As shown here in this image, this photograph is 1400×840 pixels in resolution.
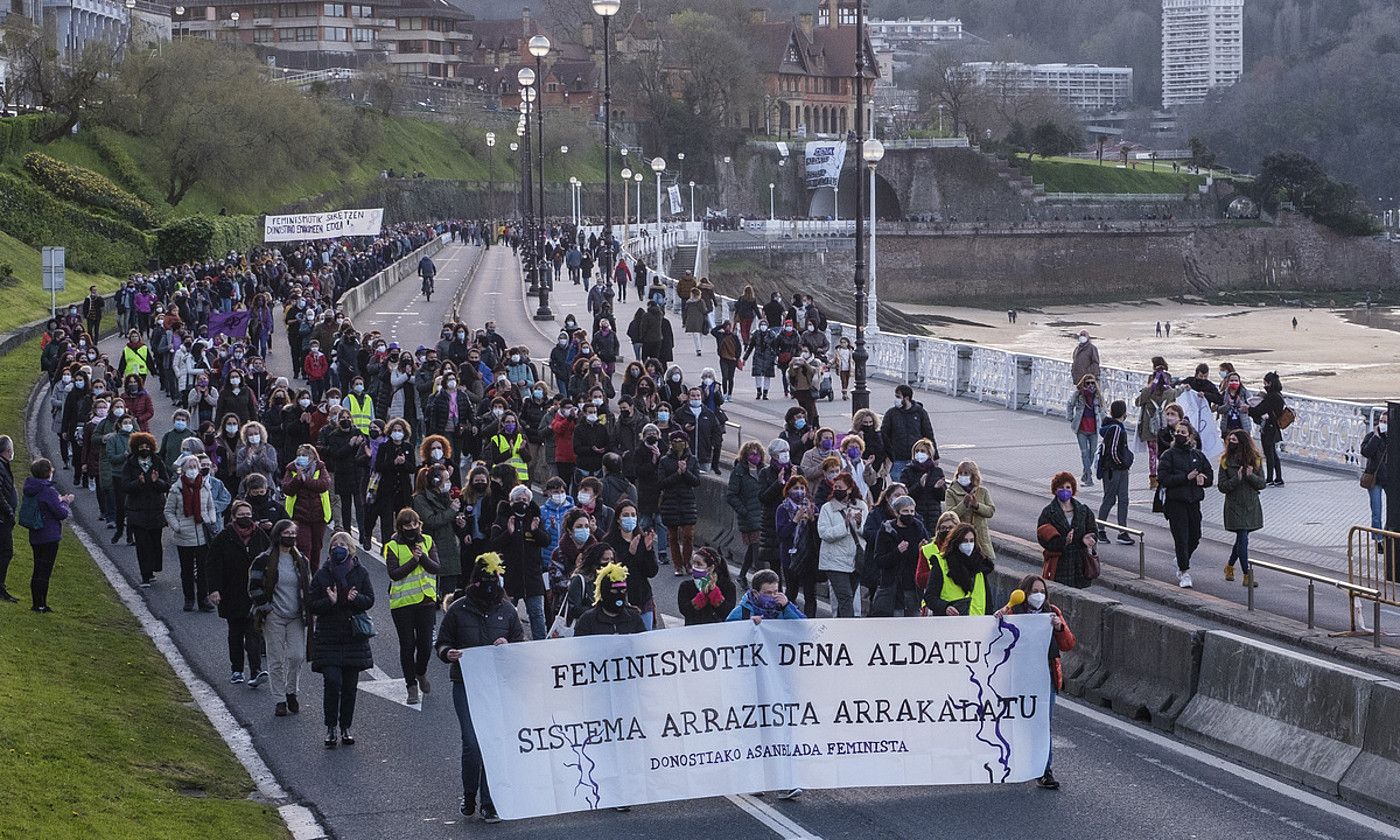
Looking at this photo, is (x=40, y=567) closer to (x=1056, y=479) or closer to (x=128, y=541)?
(x=128, y=541)

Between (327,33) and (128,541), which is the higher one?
(327,33)

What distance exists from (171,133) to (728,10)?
100 meters

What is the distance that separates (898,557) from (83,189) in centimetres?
5892

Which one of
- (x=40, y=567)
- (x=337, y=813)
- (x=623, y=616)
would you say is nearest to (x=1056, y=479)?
(x=623, y=616)

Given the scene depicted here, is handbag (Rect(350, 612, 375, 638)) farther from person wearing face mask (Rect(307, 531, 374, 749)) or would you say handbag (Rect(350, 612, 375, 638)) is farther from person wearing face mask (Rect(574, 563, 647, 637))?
person wearing face mask (Rect(574, 563, 647, 637))

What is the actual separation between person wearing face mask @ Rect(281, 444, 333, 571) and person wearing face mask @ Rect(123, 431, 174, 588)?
1.36 metres

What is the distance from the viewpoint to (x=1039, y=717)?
1152cm

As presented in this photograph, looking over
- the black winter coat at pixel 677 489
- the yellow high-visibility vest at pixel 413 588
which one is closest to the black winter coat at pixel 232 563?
the yellow high-visibility vest at pixel 413 588

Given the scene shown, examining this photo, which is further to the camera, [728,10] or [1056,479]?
[728,10]

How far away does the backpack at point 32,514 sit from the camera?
16.2 m

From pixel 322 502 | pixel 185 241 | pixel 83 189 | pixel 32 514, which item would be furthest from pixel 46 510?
pixel 83 189

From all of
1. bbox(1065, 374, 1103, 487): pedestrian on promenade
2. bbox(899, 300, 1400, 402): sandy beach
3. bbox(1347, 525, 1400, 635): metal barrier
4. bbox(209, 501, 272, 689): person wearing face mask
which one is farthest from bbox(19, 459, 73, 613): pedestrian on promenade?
bbox(899, 300, 1400, 402): sandy beach

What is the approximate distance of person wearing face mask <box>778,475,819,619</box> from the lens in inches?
604

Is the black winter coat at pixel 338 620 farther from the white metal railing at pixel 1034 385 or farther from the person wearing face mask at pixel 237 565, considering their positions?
the white metal railing at pixel 1034 385
